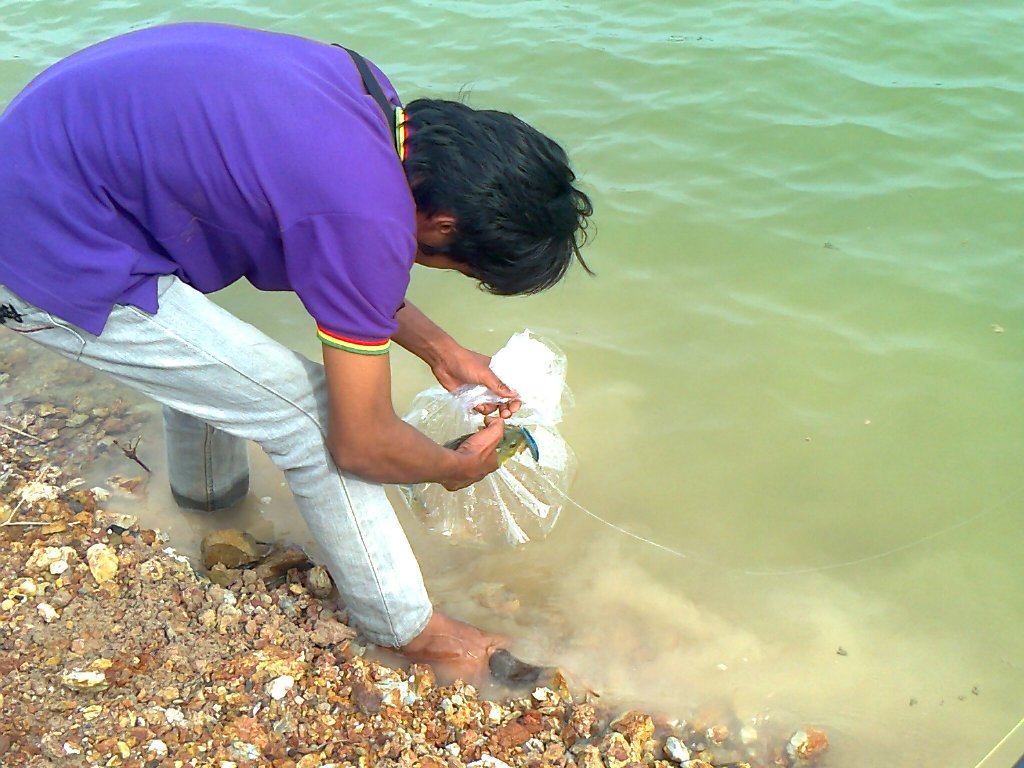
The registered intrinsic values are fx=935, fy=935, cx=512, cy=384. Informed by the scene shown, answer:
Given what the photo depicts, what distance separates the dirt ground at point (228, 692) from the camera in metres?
2.07

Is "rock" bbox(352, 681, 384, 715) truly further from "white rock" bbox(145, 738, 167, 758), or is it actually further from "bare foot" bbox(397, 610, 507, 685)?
"white rock" bbox(145, 738, 167, 758)

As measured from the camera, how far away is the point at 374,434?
1.94 meters

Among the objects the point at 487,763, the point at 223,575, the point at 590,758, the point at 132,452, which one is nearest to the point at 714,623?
the point at 590,758

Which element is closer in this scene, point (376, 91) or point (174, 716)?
point (376, 91)

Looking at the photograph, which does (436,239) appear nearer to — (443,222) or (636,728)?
(443,222)

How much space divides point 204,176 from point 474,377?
117cm

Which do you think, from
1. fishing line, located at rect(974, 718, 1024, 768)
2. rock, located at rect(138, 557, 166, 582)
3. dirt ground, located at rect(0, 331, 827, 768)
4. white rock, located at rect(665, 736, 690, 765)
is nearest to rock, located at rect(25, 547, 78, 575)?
dirt ground, located at rect(0, 331, 827, 768)

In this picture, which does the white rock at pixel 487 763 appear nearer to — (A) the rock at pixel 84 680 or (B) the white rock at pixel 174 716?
(B) the white rock at pixel 174 716

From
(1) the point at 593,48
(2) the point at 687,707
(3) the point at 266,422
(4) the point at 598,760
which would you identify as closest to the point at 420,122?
(3) the point at 266,422

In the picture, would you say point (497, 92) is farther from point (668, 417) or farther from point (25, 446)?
point (25, 446)

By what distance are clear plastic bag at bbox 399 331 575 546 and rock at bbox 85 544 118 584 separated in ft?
2.86

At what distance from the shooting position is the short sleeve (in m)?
1.68

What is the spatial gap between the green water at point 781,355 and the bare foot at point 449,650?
194mm

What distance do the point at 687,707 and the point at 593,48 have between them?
466 cm
